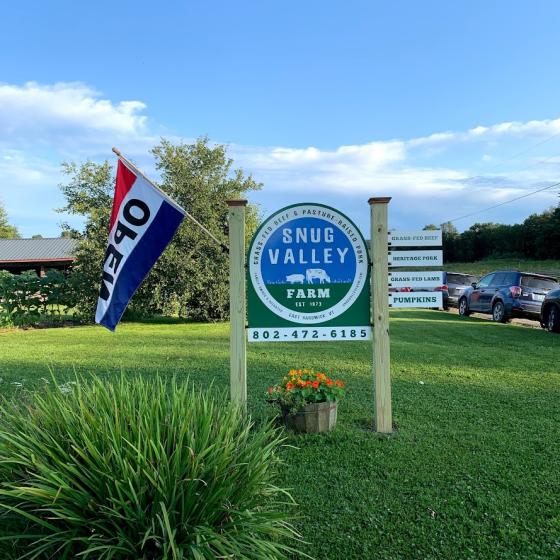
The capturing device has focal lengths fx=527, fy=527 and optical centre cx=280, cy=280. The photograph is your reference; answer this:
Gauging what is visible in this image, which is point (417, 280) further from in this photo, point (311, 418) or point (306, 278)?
point (311, 418)

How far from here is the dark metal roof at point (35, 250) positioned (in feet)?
118

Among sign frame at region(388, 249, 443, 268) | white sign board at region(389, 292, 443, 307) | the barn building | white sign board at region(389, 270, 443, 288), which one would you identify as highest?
the barn building

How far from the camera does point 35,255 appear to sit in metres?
37.3

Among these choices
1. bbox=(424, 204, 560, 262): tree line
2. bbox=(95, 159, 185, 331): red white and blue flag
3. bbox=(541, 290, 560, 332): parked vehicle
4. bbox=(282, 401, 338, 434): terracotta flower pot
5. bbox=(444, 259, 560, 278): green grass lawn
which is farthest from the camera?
bbox=(424, 204, 560, 262): tree line

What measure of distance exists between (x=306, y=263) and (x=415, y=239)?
106cm

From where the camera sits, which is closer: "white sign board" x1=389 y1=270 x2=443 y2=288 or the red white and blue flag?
the red white and blue flag

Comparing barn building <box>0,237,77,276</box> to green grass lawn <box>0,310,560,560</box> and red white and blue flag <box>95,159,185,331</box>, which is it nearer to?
green grass lawn <box>0,310,560,560</box>

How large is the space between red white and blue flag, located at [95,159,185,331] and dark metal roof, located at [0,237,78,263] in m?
32.7

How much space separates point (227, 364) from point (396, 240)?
4193 mm

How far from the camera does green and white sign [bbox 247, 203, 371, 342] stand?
4.95m

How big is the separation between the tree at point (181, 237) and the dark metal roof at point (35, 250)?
19477 millimetres

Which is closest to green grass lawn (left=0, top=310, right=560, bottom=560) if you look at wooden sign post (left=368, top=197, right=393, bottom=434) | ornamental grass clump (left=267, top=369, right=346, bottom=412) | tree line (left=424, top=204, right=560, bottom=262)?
ornamental grass clump (left=267, top=369, right=346, bottom=412)

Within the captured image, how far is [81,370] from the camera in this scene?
7.68 metres

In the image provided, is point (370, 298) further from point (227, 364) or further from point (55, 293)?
point (55, 293)
